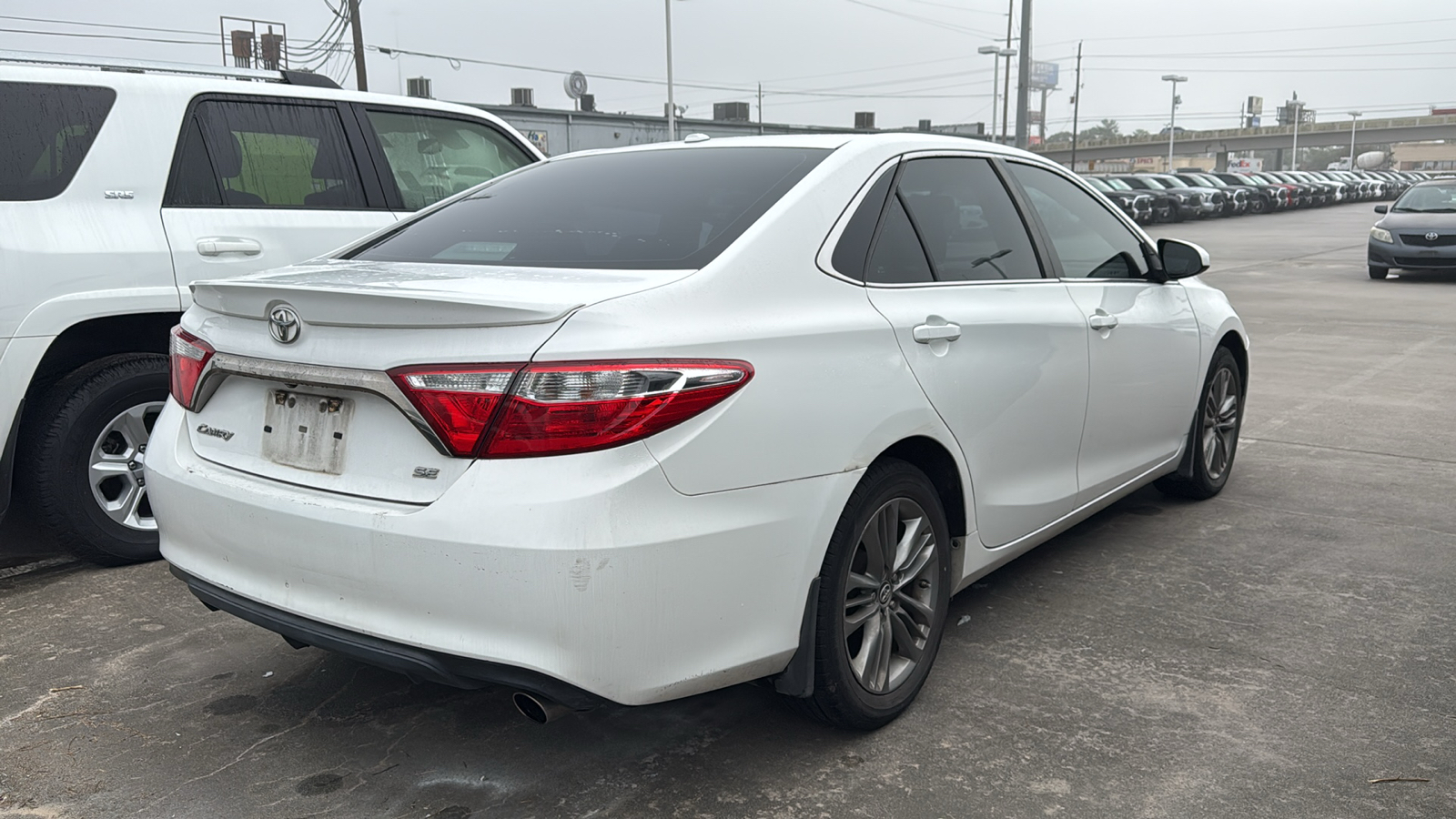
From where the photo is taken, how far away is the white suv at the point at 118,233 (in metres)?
4.08

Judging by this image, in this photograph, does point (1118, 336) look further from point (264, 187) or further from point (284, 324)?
point (264, 187)

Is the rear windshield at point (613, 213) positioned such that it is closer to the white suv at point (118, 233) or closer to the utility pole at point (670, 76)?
the white suv at point (118, 233)

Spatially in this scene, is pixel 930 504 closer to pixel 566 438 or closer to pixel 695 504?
pixel 695 504

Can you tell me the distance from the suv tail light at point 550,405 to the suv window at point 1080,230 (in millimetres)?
2115

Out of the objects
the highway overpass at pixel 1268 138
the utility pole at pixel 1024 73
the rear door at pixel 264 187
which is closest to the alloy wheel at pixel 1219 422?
the rear door at pixel 264 187

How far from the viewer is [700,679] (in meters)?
2.47

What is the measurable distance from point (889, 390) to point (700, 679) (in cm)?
87

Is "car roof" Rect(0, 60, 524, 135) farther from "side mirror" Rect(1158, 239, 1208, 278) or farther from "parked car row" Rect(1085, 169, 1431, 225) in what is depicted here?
"parked car row" Rect(1085, 169, 1431, 225)

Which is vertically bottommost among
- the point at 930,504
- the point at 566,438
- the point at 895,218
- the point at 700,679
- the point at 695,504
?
the point at 700,679

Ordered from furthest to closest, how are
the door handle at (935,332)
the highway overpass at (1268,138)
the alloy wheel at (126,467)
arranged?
1. the highway overpass at (1268,138)
2. the alloy wheel at (126,467)
3. the door handle at (935,332)

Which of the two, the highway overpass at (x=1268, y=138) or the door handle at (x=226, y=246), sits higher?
the highway overpass at (x=1268, y=138)

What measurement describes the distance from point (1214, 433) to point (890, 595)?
2.89 meters

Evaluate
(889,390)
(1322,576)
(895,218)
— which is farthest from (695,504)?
(1322,576)

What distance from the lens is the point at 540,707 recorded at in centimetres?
242
